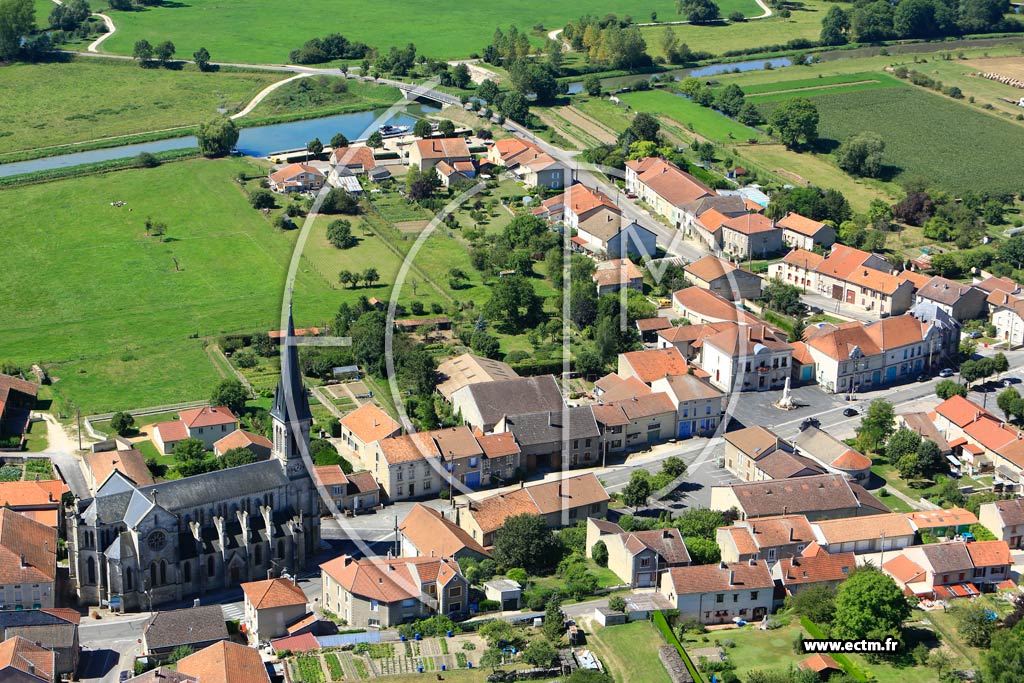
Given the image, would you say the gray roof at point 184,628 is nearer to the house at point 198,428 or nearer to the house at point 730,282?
the house at point 198,428

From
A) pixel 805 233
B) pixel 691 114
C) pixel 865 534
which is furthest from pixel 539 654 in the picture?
pixel 691 114

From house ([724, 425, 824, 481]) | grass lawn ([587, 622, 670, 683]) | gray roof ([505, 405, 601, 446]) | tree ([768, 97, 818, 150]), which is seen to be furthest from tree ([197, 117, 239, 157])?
grass lawn ([587, 622, 670, 683])

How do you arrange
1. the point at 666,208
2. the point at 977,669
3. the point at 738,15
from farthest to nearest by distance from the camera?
the point at 738,15 < the point at 666,208 < the point at 977,669

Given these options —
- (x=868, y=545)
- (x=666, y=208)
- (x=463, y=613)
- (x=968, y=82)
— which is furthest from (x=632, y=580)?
(x=968, y=82)

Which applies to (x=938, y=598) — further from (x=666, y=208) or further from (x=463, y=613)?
(x=666, y=208)

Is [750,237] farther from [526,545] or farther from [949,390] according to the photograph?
[526,545]

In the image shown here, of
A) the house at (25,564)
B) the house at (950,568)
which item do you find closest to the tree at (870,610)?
the house at (950,568)
